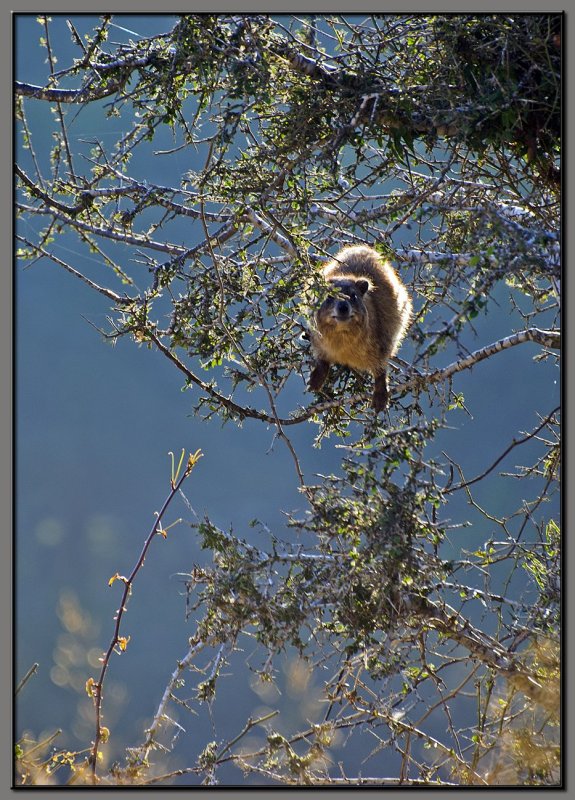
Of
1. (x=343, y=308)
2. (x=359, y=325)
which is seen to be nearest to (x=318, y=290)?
→ (x=343, y=308)

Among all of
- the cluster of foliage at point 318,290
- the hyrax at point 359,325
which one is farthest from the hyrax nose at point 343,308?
the cluster of foliage at point 318,290

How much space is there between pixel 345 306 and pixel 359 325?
0.16 metres

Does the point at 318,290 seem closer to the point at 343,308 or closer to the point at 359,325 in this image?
the point at 343,308

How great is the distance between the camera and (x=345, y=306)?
548 cm

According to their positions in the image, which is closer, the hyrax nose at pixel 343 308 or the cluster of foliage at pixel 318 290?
the cluster of foliage at pixel 318 290

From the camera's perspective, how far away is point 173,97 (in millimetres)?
4258

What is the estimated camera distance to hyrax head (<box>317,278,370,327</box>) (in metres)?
5.43

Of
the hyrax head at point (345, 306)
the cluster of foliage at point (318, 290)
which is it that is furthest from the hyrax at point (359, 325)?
the cluster of foliage at point (318, 290)

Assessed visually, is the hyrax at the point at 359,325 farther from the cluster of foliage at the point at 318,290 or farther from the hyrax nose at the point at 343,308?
the cluster of foliage at the point at 318,290

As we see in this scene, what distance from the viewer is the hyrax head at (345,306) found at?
5.43 m

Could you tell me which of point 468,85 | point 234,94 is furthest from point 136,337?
point 468,85

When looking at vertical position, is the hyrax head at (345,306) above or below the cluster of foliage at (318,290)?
above

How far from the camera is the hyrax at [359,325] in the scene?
541 cm

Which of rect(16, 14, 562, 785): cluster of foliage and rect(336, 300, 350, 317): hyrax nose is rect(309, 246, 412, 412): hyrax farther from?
rect(16, 14, 562, 785): cluster of foliage
